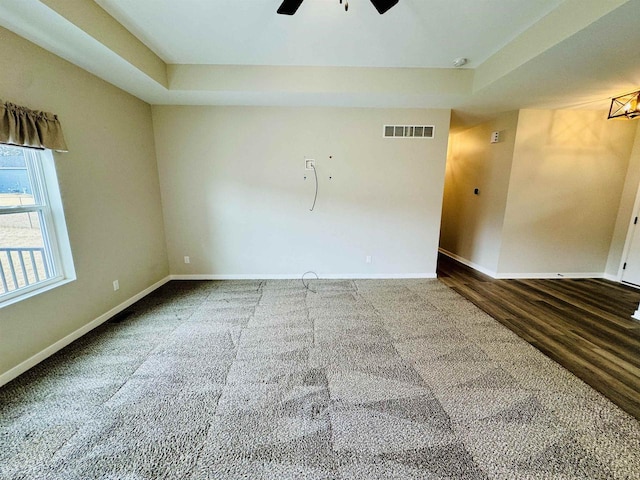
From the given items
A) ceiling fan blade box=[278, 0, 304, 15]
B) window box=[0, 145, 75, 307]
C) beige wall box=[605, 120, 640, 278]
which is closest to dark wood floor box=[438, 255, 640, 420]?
beige wall box=[605, 120, 640, 278]

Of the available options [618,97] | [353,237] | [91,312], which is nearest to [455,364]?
[353,237]

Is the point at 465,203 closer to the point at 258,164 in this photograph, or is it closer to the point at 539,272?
the point at 539,272

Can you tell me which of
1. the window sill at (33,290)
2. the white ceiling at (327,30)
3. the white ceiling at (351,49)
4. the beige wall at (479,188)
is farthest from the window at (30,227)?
the beige wall at (479,188)

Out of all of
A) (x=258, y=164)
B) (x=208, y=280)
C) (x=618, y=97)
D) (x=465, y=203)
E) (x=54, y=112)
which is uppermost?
(x=618, y=97)

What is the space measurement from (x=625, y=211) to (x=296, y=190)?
5035mm

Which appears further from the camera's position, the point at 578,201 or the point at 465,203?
the point at 465,203

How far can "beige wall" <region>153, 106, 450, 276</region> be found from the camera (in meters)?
3.52

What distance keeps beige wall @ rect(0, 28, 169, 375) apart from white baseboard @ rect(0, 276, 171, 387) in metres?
0.04

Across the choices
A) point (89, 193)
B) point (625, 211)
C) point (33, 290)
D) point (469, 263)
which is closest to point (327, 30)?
point (89, 193)

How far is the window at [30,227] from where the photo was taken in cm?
192

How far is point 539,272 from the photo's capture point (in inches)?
156

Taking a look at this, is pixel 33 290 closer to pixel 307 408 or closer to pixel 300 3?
pixel 307 408

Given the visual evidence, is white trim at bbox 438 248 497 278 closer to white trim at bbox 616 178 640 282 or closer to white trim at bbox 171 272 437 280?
white trim at bbox 171 272 437 280

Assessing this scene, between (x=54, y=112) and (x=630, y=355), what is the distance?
546 cm
